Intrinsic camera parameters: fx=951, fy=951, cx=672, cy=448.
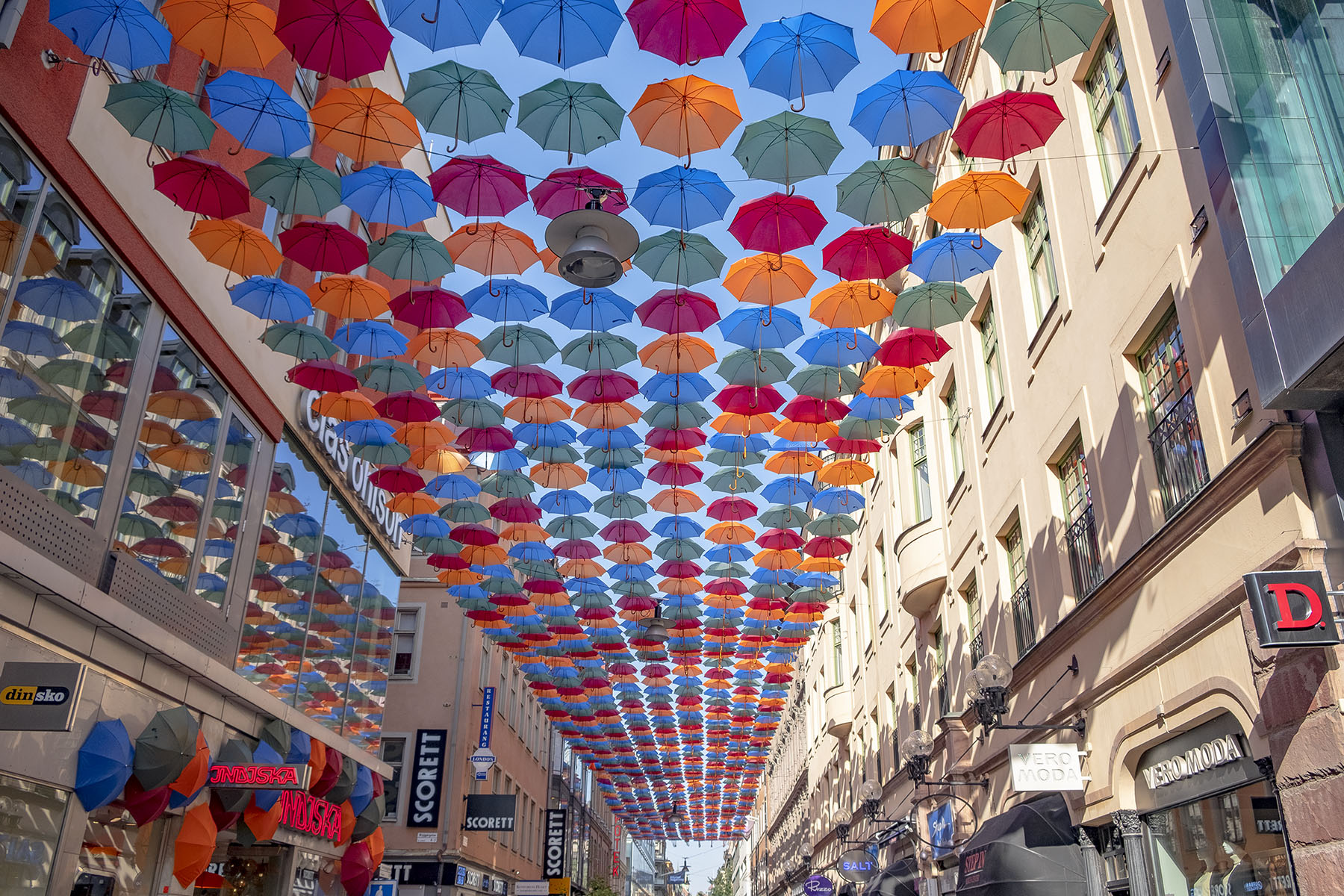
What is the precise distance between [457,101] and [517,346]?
449 cm

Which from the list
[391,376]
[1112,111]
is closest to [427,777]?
[391,376]

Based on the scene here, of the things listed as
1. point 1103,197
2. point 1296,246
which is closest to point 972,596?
point 1103,197

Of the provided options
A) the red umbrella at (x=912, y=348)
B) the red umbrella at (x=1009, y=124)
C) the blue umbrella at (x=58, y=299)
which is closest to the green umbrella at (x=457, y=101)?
the blue umbrella at (x=58, y=299)

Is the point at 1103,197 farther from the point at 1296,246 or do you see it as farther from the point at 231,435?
the point at 231,435

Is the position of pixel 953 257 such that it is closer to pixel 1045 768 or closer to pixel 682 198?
pixel 682 198

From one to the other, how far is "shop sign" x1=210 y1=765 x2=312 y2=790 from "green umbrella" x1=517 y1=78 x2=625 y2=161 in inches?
357

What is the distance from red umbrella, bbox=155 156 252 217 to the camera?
35.3 feet

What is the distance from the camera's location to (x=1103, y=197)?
1095 centimetres

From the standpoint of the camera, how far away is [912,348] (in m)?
13.8

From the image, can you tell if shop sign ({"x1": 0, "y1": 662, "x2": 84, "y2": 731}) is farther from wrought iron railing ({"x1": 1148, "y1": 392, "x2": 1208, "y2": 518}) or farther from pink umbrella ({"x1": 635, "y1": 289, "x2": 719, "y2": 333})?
wrought iron railing ({"x1": 1148, "y1": 392, "x2": 1208, "y2": 518})

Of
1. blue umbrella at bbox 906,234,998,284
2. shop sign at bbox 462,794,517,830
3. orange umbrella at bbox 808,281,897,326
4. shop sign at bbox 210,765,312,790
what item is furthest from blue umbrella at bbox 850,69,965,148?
shop sign at bbox 462,794,517,830

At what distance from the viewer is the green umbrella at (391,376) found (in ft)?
48.0

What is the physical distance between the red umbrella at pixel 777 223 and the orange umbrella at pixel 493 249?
2769mm

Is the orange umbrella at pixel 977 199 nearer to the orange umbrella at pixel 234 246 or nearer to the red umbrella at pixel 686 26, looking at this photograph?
the red umbrella at pixel 686 26
